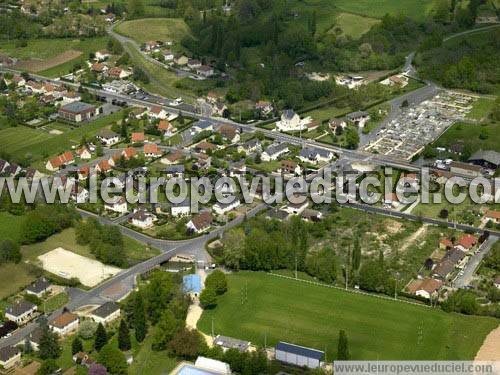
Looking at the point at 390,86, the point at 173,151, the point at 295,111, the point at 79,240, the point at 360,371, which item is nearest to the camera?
the point at 360,371

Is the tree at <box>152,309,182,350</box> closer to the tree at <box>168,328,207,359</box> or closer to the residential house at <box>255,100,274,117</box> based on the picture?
the tree at <box>168,328,207,359</box>

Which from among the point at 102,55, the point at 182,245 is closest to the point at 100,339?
the point at 182,245

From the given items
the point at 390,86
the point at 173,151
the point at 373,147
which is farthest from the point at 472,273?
the point at 390,86

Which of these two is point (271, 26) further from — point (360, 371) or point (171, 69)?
point (360, 371)

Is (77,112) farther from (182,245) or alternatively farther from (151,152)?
(182,245)

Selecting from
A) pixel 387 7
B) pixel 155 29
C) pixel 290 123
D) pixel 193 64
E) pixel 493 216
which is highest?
pixel 387 7

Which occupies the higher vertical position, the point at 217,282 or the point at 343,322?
the point at 217,282
